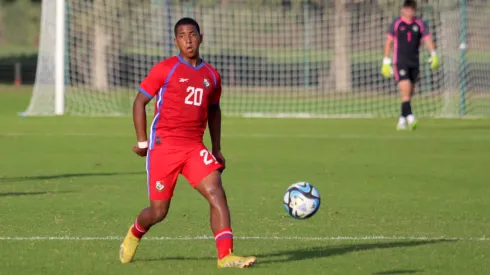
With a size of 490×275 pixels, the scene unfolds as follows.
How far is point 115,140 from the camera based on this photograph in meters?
21.0

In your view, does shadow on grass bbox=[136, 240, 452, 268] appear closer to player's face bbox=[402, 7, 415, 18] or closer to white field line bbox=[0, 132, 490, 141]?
white field line bbox=[0, 132, 490, 141]

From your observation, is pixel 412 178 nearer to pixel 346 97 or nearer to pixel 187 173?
pixel 187 173

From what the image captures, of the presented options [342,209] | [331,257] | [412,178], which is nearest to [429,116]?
[412,178]

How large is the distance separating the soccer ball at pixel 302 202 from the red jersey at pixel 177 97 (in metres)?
0.84

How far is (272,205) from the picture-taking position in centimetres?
1233

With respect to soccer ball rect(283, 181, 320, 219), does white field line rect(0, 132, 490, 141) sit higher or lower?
higher

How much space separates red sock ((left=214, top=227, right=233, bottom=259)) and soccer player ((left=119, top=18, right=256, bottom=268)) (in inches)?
1.1

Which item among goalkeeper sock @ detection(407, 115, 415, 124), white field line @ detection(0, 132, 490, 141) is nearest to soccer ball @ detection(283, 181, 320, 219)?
white field line @ detection(0, 132, 490, 141)

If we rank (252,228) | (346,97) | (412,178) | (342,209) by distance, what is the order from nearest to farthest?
(252,228) → (342,209) → (412,178) → (346,97)

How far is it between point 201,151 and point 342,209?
3859 millimetres

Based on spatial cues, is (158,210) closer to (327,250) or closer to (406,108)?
(327,250)

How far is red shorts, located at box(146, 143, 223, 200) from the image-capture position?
27.5 ft

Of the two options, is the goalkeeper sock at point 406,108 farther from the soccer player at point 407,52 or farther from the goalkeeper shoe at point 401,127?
the goalkeeper shoe at point 401,127

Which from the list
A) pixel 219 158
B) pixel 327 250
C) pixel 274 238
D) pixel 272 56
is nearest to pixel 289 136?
pixel 274 238
